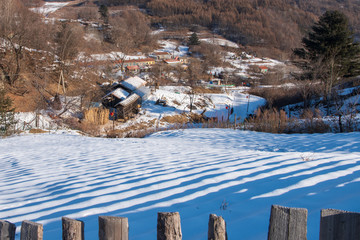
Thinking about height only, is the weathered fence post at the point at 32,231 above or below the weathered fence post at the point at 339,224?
below

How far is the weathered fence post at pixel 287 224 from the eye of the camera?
3.60ft

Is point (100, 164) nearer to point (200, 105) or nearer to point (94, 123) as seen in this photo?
point (94, 123)

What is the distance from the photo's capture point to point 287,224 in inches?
43.7

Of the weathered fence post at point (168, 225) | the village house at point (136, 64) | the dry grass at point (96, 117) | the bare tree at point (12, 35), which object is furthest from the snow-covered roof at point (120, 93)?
the weathered fence post at point (168, 225)

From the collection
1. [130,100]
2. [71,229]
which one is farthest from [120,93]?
[71,229]

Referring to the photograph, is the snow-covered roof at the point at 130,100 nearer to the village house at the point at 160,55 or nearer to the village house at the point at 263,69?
the village house at the point at 160,55

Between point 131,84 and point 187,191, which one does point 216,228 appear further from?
point 131,84

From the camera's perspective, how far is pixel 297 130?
A: 8.77 meters

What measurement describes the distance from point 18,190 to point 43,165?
5.40 feet

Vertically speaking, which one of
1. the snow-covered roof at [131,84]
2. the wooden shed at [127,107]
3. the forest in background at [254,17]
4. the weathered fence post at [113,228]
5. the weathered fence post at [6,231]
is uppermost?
the forest in background at [254,17]

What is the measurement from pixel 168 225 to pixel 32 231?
2.39 feet

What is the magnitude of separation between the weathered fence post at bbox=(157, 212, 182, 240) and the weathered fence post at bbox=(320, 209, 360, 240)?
0.69 m

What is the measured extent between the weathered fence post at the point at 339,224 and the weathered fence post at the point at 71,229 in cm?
121

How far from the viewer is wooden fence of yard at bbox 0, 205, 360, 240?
105cm
